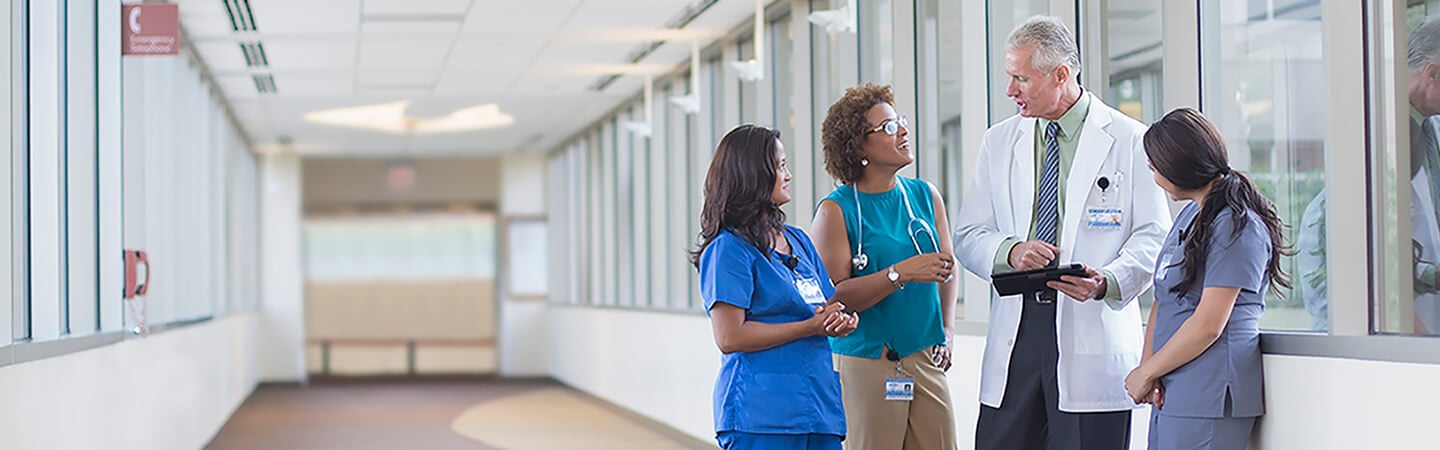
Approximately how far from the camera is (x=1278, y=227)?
3250mm

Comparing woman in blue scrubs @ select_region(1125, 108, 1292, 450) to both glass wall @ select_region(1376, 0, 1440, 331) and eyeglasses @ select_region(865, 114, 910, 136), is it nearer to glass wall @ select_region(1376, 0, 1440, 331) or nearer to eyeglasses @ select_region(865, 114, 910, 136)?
glass wall @ select_region(1376, 0, 1440, 331)

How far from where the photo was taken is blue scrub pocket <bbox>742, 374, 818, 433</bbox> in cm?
320

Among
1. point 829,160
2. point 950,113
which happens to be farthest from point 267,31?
point 829,160

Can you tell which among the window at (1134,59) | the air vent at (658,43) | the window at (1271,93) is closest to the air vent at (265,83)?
the air vent at (658,43)

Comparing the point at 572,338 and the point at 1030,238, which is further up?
the point at 1030,238

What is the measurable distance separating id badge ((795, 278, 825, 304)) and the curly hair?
1.01ft

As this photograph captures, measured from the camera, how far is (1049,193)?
3.34 m

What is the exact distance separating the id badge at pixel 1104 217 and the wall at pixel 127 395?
3170 millimetres

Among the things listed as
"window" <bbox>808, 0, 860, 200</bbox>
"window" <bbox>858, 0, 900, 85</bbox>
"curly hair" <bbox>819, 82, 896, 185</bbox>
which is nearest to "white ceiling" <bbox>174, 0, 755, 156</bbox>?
"window" <bbox>808, 0, 860, 200</bbox>

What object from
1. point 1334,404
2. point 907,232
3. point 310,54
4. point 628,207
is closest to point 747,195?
point 907,232

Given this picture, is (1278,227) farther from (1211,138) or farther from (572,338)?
(572,338)

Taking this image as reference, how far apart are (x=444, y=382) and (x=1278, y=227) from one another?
52.4ft

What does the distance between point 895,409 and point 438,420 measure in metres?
9.88

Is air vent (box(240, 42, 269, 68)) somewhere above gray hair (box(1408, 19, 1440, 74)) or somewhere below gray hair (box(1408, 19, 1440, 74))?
above
